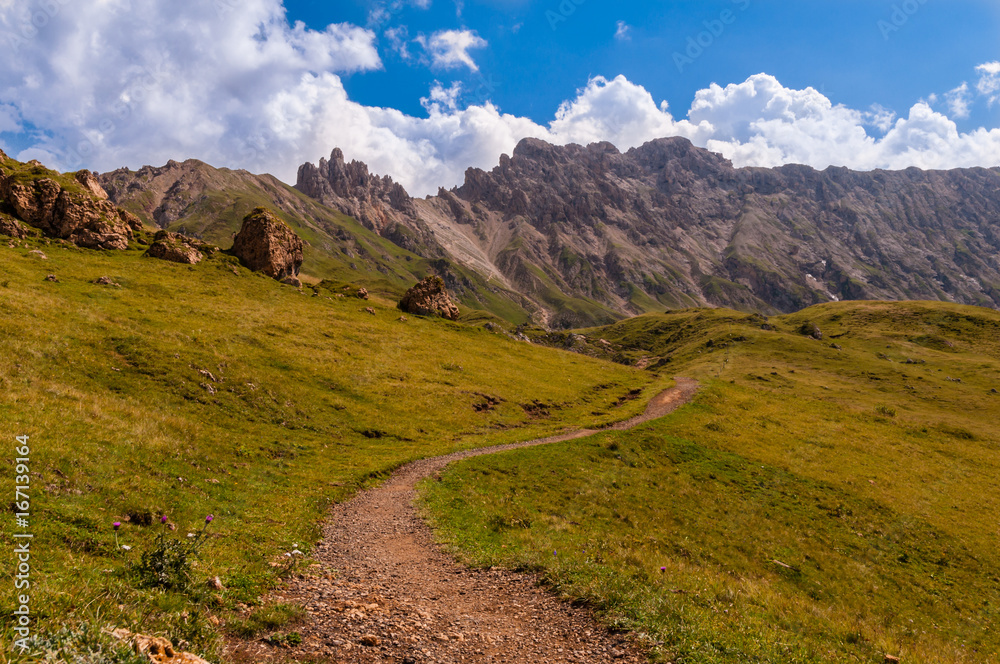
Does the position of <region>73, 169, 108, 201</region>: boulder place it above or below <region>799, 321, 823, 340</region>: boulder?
above

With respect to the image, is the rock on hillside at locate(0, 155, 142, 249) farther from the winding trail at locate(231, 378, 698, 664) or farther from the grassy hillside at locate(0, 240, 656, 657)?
the winding trail at locate(231, 378, 698, 664)

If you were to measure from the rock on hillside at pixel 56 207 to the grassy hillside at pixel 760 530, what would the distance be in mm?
64784

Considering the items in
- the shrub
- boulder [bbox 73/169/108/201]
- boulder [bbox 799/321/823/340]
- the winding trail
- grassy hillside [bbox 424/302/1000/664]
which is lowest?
grassy hillside [bbox 424/302/1000/664]

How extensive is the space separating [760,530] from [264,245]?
8339 cm

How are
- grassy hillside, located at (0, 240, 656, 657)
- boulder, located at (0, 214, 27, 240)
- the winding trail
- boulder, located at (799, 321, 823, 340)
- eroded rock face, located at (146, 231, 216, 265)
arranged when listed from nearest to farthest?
the winding trail, grassy hillside, located at (0, 240, 656, 657), boulder, located at (0, 214, 27, 240), eroded rock face, located at (146, 231, 216, 265), boulder, located at (799, 321, 823, 340)

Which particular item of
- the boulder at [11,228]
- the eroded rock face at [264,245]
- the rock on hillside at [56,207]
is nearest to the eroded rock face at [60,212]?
the rock on hillside at [56,207]

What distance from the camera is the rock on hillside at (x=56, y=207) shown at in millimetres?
53906

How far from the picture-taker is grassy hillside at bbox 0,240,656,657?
412 inches

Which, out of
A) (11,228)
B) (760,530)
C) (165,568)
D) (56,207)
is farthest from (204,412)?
(56,207)

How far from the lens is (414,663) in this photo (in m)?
9.55

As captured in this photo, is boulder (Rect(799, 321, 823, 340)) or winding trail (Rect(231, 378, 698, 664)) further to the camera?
boulder (Rect(799, 321, 823, 340))

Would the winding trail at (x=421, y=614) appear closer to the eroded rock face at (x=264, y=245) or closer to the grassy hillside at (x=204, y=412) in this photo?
the grassy hillside at (x=204, y=412)

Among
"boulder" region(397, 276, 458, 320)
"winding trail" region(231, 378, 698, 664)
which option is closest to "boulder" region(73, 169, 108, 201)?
"boulder" region(397, 276, 458, 320)

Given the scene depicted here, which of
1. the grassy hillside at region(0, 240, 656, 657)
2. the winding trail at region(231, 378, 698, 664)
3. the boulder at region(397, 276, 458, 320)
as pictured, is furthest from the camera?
the boulder at region(397, 276, 458, 320)
